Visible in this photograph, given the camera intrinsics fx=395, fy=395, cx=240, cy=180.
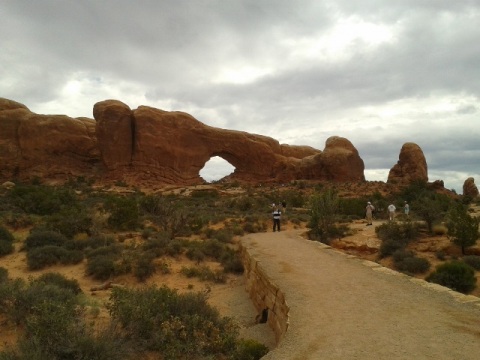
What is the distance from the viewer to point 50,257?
1262 centimetres

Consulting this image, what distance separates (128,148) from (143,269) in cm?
3464

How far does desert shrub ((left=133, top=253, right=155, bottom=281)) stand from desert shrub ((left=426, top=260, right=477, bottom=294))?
793cm

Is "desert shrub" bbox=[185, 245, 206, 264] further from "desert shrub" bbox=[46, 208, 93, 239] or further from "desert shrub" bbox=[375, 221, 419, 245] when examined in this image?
"desert shrub" bbox=[375, 221, 419, 245]

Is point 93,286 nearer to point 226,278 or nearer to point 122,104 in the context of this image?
point 226,278

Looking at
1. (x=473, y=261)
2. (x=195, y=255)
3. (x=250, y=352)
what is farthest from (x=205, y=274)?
(x=473, y=261)

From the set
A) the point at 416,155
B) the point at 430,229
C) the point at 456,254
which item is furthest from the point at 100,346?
the point at 416,155

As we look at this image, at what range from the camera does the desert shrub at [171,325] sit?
19.1 ft

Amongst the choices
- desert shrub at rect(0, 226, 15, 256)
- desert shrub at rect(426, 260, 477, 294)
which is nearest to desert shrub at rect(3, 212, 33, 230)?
desert shrub at rect(0, 226, 15, 256)

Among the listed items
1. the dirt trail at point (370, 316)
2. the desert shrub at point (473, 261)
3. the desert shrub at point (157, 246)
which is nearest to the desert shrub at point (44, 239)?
the desert shrub at point (157, 246)

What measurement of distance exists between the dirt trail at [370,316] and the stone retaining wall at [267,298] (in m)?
0.15

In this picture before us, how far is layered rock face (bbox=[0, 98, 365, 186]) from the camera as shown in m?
43.2

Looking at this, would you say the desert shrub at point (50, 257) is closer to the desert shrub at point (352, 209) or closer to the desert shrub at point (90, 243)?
the desert shrub at point (90, 243)

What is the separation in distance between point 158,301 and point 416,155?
44.8 m

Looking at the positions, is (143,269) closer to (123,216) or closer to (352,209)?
(123,216)
